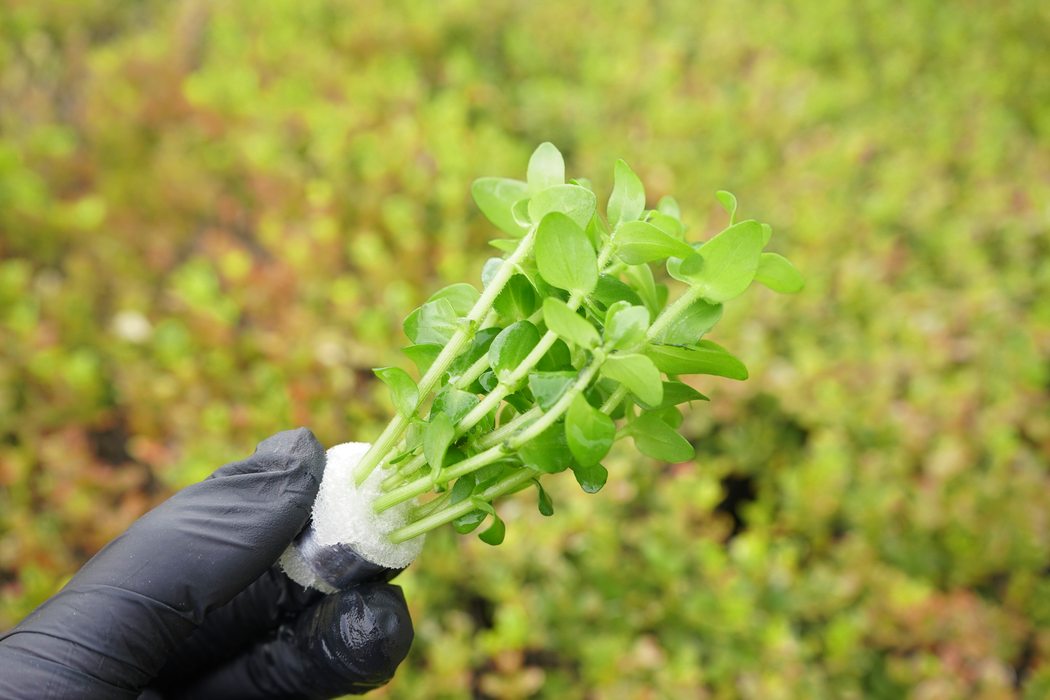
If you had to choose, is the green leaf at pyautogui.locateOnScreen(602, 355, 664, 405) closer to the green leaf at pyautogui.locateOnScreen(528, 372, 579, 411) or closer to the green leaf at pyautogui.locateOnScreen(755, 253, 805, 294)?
the green leaf at pyautogui.locateOnScreen(528, 372, 579, 411)

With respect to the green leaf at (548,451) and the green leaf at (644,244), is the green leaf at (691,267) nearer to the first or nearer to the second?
the green leaf at (644,244)

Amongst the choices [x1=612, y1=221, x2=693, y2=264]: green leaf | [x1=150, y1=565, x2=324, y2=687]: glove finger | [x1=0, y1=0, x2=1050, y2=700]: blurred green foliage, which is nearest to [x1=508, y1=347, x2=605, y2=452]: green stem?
[x1=612, y1=221, x2=693, y2=264]: green leaf

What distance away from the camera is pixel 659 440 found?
58cm

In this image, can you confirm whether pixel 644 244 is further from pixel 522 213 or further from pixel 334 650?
pixel 334 650

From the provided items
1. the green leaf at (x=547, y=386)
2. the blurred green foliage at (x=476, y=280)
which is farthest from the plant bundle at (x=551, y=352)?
the blurred green foliage at (x=476, y=280)

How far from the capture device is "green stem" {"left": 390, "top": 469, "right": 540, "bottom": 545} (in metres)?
0.58

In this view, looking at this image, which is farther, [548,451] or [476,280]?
[476,280]

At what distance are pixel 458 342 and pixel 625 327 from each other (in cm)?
17

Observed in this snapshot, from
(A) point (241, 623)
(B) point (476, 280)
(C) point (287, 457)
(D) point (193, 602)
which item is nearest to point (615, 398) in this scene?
(C) point (287, 457)

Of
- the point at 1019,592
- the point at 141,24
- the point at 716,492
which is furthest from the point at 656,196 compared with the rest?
the point at 141,24

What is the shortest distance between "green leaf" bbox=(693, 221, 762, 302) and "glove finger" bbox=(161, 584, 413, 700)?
487 mm

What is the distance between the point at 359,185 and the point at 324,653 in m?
1.15

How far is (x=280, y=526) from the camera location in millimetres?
661

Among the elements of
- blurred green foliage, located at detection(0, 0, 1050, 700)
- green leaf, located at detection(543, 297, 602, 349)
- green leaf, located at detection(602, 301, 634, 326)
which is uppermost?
green leaf, located at detection(543, 297, 602, 349)
